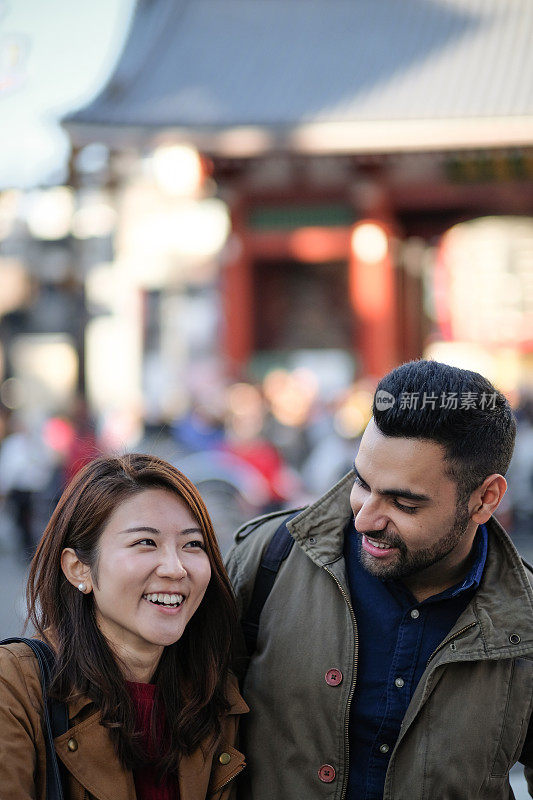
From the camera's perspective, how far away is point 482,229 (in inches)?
375

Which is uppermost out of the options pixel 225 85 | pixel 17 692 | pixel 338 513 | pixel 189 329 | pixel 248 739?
pixel 225 85

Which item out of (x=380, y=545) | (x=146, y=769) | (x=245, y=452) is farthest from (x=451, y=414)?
(x=245, y=452)

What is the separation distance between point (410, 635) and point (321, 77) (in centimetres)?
793

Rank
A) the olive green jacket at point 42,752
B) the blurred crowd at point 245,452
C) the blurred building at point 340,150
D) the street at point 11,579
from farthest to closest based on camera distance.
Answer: the blurred building at point 340,150 < the blurred crowd at point 245,452 < the street at point 11,579 < the olive green jacket at point 42,752

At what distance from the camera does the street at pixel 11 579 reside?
5.58 m

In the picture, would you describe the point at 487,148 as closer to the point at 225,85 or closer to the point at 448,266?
the point at 448,266

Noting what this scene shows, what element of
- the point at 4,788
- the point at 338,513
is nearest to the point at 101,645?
the point at 4,788

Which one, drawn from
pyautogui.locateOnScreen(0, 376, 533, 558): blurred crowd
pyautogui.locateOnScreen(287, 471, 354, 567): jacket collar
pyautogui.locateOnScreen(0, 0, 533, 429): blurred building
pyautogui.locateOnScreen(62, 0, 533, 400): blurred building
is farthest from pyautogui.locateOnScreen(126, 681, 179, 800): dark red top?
pyautogui.locateOnScreen(62, 0, 533, 400): blurred building

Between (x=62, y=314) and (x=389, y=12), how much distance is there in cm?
1491

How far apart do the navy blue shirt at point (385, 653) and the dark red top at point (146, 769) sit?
1.16ft

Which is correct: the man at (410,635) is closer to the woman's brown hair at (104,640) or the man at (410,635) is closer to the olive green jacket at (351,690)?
the olive green jacket at (351,690)

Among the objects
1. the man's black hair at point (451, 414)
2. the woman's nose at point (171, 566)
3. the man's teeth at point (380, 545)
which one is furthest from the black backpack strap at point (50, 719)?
the man's black hair at point (451, 414)

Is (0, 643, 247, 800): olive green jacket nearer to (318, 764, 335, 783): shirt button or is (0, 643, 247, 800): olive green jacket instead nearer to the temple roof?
(318, 764, 335, 783): shirt button

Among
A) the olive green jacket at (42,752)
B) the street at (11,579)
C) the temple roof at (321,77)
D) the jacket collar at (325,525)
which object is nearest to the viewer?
the olive green jacket at (42,752)
